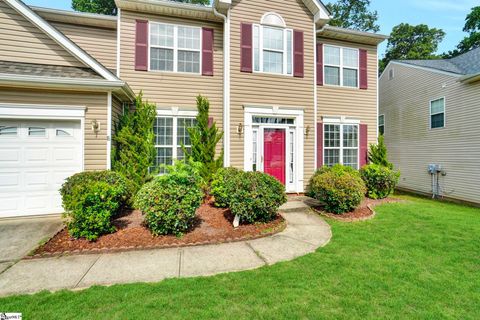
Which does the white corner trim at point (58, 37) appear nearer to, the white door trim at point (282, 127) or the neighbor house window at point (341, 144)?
the white door trim at point (282, 127)

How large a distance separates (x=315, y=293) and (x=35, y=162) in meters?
7.10

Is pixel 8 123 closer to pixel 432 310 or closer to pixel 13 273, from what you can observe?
pixel 13 273

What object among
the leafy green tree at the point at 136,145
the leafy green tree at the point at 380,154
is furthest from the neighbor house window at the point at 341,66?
the leafy green tree at the point at 136,145

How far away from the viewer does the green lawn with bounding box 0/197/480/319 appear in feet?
8.92

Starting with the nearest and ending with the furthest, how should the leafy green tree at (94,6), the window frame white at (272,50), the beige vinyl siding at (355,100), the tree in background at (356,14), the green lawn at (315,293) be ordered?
the green lawn at (315,293) → the window frame white at (272,50) → the beige vinyl siding at (355,100) → the leafy green tree at (94,6) → the tree in background at (356,14)

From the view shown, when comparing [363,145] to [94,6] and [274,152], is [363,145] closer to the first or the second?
[274,152]

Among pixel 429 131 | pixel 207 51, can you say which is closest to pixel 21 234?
pixel 207 51

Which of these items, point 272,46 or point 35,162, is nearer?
point 35,162

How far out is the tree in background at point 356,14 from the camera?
25859mm

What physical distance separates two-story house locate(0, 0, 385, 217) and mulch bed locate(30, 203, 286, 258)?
2263 mm

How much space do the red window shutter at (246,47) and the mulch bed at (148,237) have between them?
5.10 meters

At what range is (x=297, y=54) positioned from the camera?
346 inches

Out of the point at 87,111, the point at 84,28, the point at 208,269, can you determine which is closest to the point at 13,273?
the point at 208,269

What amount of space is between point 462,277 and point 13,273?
6.57 meters
